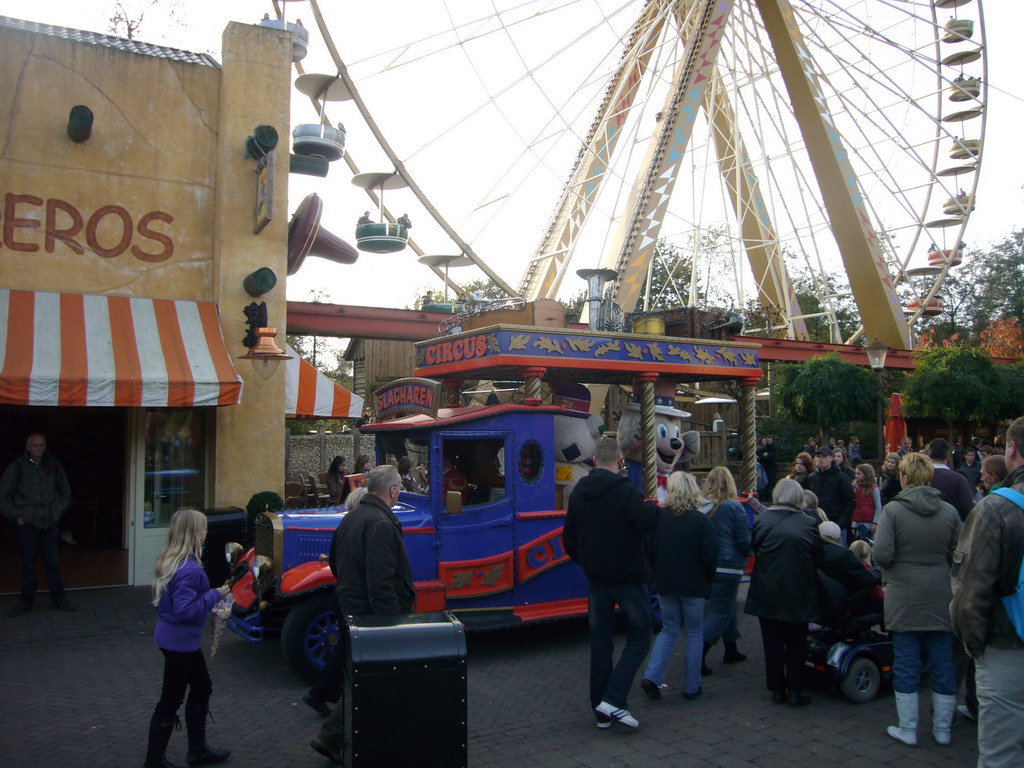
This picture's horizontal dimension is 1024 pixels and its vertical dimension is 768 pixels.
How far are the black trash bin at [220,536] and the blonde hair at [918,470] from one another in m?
6.43

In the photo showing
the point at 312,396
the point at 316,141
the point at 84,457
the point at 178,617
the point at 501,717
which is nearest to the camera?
the point at 178,617

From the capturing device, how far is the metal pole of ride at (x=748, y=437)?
28.4 feet

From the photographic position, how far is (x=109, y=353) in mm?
8742

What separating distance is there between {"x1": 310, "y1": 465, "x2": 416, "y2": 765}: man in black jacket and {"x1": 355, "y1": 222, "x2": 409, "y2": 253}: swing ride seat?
8128mm

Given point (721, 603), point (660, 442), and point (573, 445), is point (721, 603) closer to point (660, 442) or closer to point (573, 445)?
point (573, 445)

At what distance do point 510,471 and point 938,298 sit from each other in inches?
775

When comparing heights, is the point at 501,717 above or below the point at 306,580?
below

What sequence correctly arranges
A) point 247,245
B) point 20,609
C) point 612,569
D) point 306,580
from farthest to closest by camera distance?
1. point 247,245
2. point 20,609
3. point 306,580
4. point 612,569

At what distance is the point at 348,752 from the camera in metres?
3.71

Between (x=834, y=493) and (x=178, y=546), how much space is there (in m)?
6.83

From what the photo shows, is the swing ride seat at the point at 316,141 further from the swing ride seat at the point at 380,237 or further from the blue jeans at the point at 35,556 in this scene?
the blue jeans at the point at 35,556

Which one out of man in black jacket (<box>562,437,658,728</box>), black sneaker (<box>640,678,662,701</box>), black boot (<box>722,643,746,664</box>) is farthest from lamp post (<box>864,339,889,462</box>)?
man in black jacket (<box>562,437,658,728</box>)

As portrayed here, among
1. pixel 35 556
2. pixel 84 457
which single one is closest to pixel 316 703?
pixel 35 556

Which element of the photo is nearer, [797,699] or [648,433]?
[797,699]
